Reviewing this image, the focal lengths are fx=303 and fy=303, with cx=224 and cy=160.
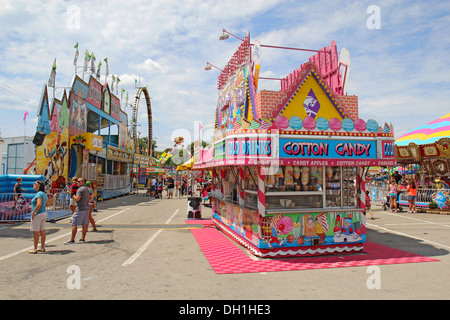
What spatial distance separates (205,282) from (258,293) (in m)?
1.04

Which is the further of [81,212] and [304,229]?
[81,212]

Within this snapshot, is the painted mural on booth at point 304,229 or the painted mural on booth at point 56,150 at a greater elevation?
the painted mural on booth at point 56,150

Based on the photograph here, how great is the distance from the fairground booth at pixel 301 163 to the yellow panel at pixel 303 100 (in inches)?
1.1

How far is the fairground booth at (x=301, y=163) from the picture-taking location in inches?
282

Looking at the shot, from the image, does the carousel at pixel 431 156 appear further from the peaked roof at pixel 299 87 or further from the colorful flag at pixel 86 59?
the colorful flag at pixel 86 59

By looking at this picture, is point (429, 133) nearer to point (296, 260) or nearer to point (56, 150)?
point (296, 260)

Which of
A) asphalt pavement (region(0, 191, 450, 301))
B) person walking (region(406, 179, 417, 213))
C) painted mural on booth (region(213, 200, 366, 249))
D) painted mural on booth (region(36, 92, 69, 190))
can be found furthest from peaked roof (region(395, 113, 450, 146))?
painted mural on booth (region(36, 92, 69, 190))

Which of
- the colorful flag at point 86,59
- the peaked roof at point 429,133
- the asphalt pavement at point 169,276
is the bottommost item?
the asphalt pavement at point 169,276

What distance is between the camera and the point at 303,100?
8.59m

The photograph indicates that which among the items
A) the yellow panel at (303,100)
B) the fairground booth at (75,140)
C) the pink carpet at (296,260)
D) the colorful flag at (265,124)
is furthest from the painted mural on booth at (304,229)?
the fairground booth at (75,140)

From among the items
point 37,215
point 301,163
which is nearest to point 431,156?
point 301,163

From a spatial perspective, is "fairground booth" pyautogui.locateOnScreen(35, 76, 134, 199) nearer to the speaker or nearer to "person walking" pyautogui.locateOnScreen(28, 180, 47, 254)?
the speaker

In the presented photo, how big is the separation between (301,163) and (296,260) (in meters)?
2.30
